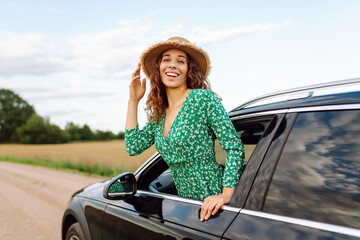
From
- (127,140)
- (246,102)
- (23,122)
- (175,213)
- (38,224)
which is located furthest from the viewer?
(23,122)

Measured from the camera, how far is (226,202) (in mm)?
1819

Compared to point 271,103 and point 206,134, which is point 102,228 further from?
point 271,103

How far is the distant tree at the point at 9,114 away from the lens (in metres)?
77.5

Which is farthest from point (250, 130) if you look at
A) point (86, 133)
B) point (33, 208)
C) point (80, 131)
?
point (80, 131)

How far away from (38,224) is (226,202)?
5.19 metres

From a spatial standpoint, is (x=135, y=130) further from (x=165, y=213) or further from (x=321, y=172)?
(x=321, y=172)

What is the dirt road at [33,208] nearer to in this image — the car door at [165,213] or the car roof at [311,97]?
the car door at [165,213]

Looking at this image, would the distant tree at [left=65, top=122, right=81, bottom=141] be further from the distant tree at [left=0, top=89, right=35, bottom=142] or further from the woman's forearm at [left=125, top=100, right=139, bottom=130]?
the woman's forearm at [left=125, top=100, right=139, bottom=130]

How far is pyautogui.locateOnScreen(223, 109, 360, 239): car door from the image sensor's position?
135 centimetres

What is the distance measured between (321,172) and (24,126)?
272 ft

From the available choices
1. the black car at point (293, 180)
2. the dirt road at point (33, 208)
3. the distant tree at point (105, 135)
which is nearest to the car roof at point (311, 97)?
the black car at point (293, 180)

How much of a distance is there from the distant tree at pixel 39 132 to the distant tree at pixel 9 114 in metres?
2.06

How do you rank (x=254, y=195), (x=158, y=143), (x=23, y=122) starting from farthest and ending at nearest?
(x=23, y=122), (x=158, y=143), (x=254, y=195)

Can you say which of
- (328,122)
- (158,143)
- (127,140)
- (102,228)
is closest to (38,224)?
(102,228)
